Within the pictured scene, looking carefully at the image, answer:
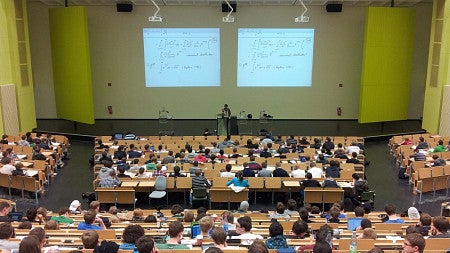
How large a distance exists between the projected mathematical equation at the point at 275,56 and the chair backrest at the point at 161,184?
11809 mm

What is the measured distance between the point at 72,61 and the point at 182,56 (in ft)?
17.4

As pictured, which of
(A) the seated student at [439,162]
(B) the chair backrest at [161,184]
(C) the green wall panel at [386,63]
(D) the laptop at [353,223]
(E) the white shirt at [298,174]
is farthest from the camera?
(C) the green wall panel at [386,63]

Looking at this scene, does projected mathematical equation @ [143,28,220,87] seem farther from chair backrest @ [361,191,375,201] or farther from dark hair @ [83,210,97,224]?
dark hair @ [83,210,97,224]

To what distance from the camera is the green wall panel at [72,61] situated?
1988cm

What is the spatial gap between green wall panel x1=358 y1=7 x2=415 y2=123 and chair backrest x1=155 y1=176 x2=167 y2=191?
1245 centimetres

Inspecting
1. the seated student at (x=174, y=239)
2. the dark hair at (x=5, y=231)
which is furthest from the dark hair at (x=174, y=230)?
the dark hair at (x=5, y=231)

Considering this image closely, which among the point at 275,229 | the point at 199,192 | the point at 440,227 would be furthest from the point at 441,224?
the point at 199,192

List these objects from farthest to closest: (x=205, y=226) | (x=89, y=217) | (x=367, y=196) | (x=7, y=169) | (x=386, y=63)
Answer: (x=386, y=63) → (x=7, y=169) → (x=367, y=196) → (x=89, y=217) → (x=205, y=226)

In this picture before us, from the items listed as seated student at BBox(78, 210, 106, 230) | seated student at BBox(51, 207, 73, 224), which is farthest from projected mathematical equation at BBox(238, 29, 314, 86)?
seated student at BBox(78, 210, 106, 230)

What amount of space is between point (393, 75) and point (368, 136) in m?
3.44

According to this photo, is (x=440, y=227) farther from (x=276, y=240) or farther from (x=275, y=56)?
(x=275, y=56)

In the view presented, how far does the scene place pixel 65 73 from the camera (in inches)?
821

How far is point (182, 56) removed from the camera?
72.3ft

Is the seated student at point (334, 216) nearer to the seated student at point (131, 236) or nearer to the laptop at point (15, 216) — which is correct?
the seated student at point (131, 236)
